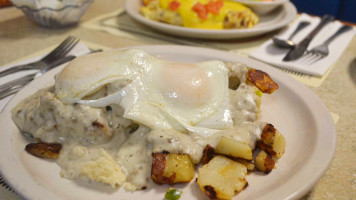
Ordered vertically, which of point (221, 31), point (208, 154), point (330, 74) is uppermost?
point (208, 154)

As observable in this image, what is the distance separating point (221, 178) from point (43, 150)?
819 millimetres

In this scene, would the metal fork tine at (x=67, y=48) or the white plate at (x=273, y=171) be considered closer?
the white plate at (x=273, y=171)

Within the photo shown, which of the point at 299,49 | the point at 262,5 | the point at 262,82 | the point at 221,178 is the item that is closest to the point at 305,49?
the point at 299,49

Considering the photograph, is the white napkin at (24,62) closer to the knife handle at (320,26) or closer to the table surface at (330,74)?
the table surface at (330,74)

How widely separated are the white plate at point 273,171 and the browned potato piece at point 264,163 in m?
0.03

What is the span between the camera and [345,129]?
6.51ft

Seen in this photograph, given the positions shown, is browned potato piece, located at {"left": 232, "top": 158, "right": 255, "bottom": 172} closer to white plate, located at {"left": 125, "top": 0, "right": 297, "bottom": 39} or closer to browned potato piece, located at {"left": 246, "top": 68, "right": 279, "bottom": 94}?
browned potato piece, located at {"left": 246, "top": 68, "right": 279, "bottom": 94}

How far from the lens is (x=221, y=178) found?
138cm

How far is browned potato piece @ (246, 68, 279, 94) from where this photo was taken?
1.93m

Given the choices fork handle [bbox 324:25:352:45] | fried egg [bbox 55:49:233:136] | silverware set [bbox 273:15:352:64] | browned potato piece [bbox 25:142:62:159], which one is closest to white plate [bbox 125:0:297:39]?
silverware set [bbox 273:15:352:64]

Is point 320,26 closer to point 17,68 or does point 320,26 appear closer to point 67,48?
point 67,48

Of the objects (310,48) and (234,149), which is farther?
(310,48)

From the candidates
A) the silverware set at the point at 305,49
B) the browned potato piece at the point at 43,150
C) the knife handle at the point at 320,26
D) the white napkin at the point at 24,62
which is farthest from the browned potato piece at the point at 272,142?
the knife handle at the point at 320,26

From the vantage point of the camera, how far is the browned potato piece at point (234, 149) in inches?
57.6
